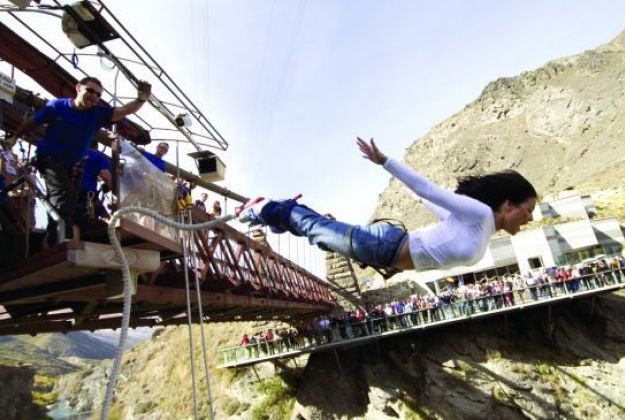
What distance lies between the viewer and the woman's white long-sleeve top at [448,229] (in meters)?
2.58

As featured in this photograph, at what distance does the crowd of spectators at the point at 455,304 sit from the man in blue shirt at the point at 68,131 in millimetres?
18157

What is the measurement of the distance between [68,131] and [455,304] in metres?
18.8

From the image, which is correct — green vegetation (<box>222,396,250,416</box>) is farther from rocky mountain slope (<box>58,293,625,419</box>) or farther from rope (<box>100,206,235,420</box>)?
rope (<box>100,206,235,420</box>)

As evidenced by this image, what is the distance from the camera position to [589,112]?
80.4m

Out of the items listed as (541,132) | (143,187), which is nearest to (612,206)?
(143,187)

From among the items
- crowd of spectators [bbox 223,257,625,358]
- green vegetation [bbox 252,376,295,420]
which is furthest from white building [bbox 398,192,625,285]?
green vegetation [bbox 252,376,295,420]

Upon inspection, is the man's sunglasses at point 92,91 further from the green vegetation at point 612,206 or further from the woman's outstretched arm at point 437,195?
the green vegetation at point 612,206

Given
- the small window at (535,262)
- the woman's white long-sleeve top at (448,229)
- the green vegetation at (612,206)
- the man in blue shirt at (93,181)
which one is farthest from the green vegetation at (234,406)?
the green vegetation at (612,206)

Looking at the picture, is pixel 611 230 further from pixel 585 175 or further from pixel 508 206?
pixel 585 175

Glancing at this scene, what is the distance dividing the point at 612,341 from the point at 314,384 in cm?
1515

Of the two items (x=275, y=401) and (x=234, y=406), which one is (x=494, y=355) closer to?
(x=275, y=401)

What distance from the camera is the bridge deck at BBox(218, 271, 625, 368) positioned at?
715 inches

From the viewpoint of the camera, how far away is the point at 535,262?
28.4 metres

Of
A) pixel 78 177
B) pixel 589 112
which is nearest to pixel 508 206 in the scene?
pixel 78 177
